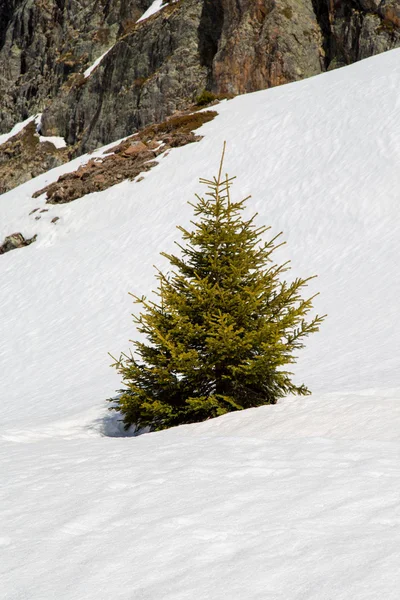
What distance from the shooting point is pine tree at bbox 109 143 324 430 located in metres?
8.61

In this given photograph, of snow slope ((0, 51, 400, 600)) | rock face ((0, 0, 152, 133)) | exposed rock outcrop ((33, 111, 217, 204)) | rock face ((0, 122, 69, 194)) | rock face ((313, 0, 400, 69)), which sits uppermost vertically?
rock face ((0, 0, 152, 133))

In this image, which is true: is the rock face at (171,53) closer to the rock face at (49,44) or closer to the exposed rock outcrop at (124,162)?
the rock face at (49,44)

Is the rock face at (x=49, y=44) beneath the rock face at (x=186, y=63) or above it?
above

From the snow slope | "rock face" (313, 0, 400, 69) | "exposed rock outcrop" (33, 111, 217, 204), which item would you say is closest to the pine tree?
the snow slope

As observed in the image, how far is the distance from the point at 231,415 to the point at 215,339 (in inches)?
48.6

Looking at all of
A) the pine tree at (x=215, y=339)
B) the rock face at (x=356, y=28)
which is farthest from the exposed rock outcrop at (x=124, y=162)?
the rock face at (x=356, y=28)

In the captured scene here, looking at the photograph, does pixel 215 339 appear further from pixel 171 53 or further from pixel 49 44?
pixel 49 44

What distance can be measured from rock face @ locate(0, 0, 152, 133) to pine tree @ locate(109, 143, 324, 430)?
270ft

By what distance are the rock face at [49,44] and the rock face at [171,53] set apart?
0.24 meters

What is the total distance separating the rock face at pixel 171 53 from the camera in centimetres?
5206

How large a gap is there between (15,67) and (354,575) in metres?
112

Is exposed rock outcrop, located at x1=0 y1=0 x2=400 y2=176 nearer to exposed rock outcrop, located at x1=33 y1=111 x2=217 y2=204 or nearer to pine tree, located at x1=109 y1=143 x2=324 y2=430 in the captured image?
exposed rock outcrop, located at x1=33 y1=111 x2=217 y2=204

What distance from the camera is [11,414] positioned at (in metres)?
13.6

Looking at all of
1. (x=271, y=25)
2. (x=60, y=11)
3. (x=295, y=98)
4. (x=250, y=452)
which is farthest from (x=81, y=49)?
(x=250, y=452)
